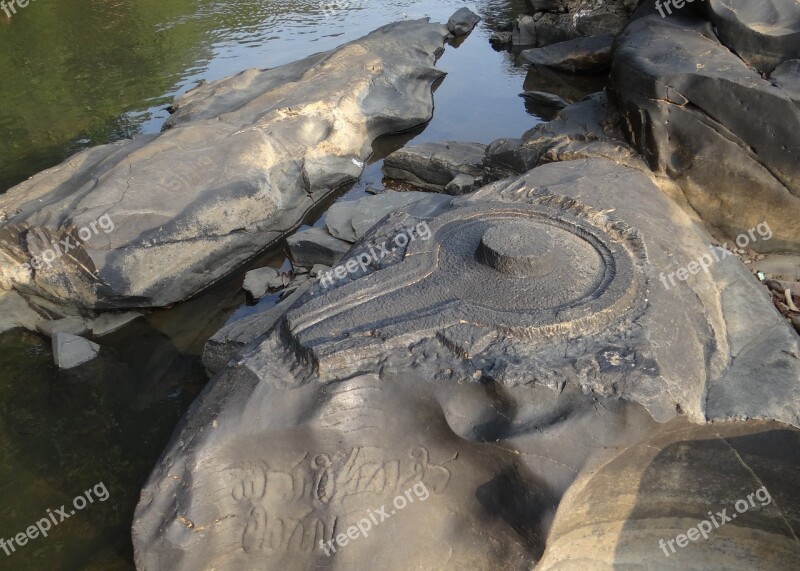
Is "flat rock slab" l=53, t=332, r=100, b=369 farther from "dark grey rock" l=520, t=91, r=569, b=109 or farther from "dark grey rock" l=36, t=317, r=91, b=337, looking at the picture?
"dark grey rock" l=520, t=91, r=569, b=109

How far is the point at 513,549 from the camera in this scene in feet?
7.73

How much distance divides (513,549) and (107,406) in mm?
3065

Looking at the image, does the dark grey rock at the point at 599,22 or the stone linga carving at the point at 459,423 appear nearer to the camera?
the stone linga carving at the point at 459,423

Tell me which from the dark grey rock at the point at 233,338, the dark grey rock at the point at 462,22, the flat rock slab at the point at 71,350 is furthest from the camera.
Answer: the dark grey rock at the point at 462,22

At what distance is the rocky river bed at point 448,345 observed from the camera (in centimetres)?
238

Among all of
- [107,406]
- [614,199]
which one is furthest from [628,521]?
[107,406]

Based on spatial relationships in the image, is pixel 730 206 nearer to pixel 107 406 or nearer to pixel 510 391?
pixel 510 391

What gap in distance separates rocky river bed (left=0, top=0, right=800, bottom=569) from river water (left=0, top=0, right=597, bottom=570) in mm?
31

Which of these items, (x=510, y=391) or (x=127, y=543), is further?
(x=127, y=543)

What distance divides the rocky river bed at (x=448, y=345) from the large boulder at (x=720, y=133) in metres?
0.02

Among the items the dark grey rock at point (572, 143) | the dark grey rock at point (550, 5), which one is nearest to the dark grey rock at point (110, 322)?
the dark grey rock at point (572, 143)

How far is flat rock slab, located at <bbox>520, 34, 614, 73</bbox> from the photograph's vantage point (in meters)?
9.52

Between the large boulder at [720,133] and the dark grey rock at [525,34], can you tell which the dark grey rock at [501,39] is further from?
the large boulder at [720,133]

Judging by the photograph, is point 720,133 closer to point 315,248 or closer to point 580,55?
point 315,248
